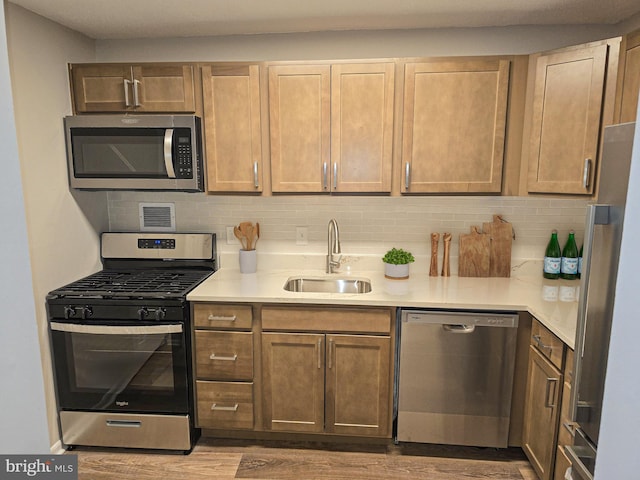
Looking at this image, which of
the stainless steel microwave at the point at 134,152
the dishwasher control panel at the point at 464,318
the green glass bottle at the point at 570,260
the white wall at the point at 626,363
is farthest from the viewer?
the green glass bottle at the point at 570,260

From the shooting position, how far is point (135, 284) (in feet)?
8.05

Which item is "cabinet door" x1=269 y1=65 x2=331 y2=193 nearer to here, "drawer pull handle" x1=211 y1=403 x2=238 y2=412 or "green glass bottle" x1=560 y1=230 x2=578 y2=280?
"drawer pull handle" x1=211 y1=403 x2=238 y2=412

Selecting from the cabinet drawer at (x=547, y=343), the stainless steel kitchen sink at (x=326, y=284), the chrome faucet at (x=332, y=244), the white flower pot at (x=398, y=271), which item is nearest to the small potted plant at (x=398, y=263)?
the white flower pot at (x=398, y=271)

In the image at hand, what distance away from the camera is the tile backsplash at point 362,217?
104 inches

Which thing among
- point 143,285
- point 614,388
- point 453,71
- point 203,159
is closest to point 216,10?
point 203,159

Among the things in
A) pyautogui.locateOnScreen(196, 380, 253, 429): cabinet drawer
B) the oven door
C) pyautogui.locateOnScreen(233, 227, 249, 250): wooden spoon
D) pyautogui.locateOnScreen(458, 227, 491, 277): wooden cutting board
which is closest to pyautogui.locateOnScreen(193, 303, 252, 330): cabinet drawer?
the oven door

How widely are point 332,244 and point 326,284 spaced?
0.26 meters

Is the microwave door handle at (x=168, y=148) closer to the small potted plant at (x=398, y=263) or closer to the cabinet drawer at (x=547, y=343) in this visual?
the small potted plant at (x=398, y=263)

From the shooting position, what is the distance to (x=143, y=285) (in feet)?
7.99

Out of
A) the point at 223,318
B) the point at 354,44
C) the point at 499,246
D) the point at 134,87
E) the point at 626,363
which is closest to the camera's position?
the point at 626,363

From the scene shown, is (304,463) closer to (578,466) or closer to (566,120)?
(578,466)

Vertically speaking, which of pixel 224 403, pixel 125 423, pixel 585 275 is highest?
pixel 585 275

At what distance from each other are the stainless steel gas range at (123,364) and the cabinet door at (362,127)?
1141 millimetres

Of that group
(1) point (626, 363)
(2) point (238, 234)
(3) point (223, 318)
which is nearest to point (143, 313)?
(3) point (223, 318)
